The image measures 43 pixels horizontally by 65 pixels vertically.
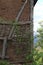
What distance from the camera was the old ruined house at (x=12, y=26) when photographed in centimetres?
1037

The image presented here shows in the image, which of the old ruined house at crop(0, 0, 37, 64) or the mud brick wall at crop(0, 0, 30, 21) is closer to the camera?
the old ruined house at crop(0, 0, 37, 64)

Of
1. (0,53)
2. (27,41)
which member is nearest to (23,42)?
(27,41)

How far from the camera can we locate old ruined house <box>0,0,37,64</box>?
10367 mm

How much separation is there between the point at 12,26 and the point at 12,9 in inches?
29.5

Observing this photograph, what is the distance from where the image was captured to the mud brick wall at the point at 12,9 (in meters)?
10.7

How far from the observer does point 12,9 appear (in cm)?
1077

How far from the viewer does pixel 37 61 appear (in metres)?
8.46

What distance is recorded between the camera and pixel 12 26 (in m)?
10.4

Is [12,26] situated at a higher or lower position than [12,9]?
lower

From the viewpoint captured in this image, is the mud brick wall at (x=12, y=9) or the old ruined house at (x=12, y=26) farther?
the mud brick wall at (x=12, y=9)

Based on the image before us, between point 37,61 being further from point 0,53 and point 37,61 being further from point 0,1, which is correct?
point 0,1

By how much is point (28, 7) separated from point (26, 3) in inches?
6.6

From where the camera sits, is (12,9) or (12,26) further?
(12,9)

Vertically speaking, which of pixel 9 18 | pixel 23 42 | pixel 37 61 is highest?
pixel 9 18
